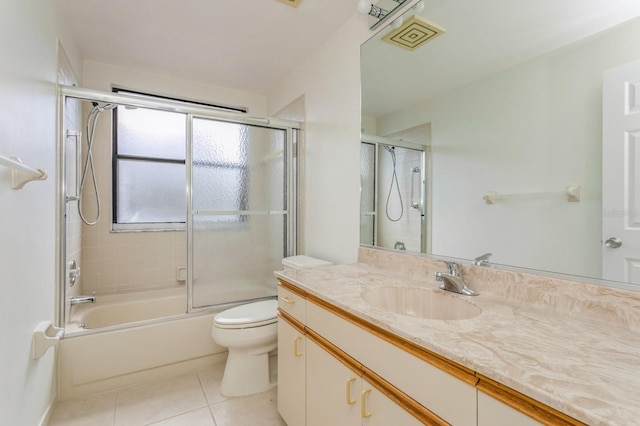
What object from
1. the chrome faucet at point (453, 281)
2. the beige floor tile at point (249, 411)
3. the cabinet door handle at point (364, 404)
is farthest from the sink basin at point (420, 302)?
the beige floor tile at point (249, 411)

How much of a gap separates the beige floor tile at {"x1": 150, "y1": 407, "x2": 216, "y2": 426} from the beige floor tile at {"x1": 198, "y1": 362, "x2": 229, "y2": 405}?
102mm

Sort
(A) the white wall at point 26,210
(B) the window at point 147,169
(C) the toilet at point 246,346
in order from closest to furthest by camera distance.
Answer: (A) the white wall at point 26,210
(C) the toilet at point 246,346
(B) the window at point 147,169

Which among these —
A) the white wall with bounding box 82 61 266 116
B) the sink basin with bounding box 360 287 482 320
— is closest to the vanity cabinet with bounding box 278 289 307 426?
the sink basin with bounding box 360 287 482 320

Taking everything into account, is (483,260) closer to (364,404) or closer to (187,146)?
(364,404)

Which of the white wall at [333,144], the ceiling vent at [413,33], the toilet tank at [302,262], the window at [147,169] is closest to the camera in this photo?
the ceiling vent at [413,33]

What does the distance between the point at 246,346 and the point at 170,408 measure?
53 centimetres

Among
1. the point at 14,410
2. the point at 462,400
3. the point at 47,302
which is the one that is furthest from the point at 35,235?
the point at 462,400

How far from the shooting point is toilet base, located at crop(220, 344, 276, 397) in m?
1.87

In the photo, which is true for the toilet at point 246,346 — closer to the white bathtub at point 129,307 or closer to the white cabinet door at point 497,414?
the white bathtub at point 129,307

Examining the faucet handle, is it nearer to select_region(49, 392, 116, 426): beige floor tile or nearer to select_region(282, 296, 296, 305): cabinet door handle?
select_region(282, 296, 296, 305): cabinet door handle

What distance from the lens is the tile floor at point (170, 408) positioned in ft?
5.35

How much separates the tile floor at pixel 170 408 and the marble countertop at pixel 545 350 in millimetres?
1088

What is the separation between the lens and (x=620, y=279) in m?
0.92

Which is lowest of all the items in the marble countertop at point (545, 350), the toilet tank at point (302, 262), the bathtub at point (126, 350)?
the bathtub at point (126, 350)
